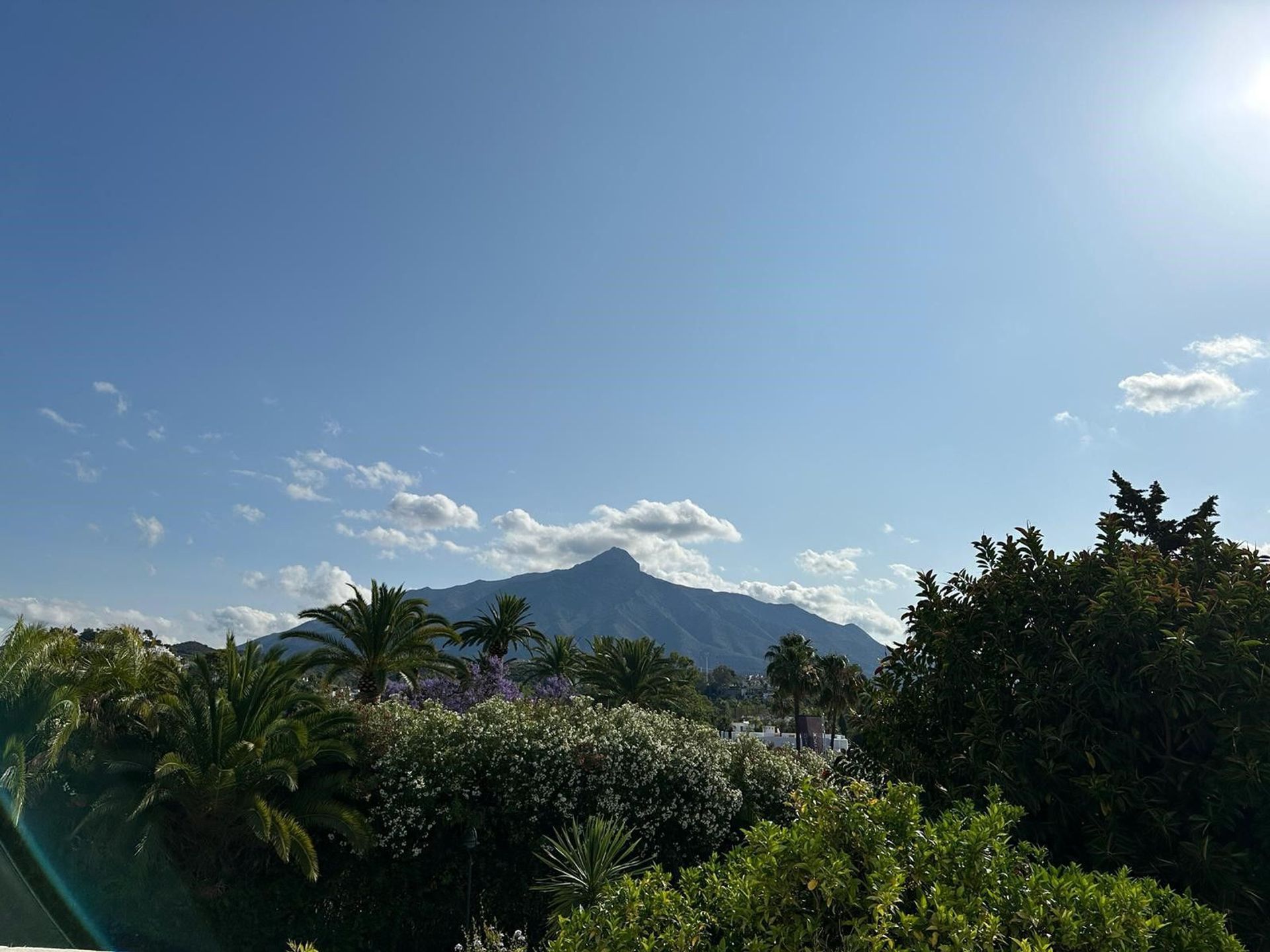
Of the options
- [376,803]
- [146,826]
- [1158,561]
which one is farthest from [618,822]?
[1158,561]

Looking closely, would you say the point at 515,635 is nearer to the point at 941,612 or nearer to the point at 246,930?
the point at 246,930

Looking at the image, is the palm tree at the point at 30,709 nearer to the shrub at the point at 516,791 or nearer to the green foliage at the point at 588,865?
the shrub at the point at 516,791

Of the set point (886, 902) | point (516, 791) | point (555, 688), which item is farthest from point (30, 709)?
point (555, 688)

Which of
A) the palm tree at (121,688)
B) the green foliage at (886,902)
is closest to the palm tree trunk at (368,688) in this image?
the palm tree at (121,688)

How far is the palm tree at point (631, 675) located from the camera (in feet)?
119

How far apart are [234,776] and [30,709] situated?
3.66 metres

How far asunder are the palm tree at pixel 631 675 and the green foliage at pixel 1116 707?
1121 inches

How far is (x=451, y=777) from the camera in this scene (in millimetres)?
14594

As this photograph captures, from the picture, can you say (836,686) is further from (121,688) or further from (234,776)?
(121,688)

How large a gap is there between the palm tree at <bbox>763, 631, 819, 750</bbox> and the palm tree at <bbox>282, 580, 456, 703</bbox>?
25443 millimetres

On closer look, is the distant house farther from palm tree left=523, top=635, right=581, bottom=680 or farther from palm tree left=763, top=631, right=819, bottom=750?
palm tree left=523, top=635, right=581, bottom=680

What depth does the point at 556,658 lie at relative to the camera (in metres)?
40.6

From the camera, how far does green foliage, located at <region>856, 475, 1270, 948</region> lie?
6.18m

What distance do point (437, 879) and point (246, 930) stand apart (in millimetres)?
3407
